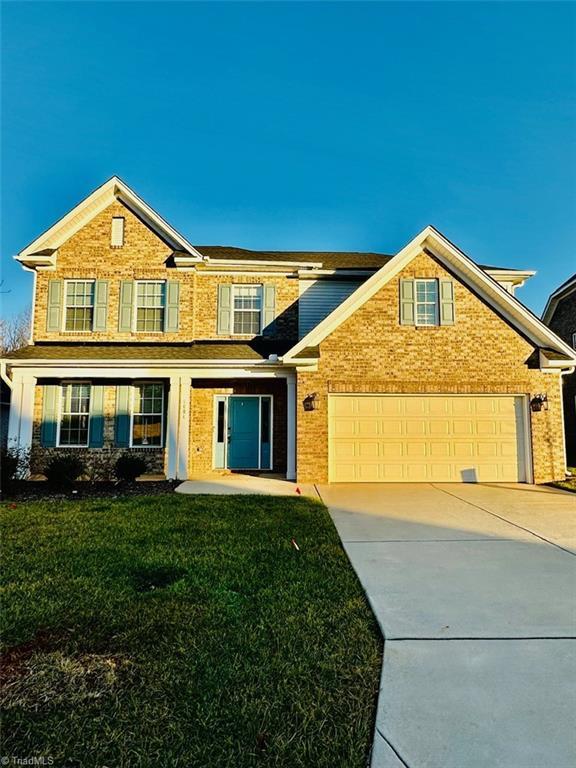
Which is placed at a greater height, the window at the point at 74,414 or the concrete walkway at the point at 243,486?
the window at the point at 74,414

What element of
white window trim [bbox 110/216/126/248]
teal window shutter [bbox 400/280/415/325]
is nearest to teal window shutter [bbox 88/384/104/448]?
white window trim [bbox 110/216/126/248]

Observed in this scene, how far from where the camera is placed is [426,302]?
11633 mm

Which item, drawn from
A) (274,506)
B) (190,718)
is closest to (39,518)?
(274,506)

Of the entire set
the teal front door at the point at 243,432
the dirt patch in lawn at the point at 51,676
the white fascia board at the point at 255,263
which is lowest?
the dirt patch in lawn at the point at 51,676

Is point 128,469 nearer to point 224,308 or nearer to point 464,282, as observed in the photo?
point 224,308

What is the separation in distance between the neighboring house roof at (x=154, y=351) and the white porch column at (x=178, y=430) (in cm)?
85

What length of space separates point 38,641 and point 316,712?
6.89ft

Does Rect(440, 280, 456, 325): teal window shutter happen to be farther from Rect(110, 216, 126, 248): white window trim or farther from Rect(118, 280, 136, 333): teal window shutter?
Rect(110, 216, 126, 248): white window trim

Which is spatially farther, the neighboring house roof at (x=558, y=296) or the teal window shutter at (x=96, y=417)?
the neighboring house roof at (x=558, y=296)

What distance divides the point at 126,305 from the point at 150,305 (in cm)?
70

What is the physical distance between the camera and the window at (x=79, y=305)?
13.1 m

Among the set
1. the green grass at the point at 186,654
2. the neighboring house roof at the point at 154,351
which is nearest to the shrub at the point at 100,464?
the neighboring house roof at the point at 154,351

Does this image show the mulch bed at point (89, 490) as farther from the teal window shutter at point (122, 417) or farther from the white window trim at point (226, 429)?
the white window trim at point (226, 429)

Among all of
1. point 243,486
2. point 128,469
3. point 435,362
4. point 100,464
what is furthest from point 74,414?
point 435,362
